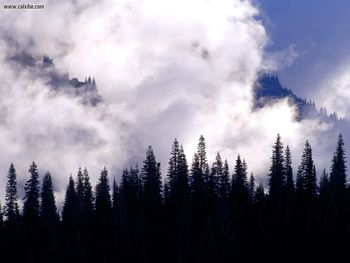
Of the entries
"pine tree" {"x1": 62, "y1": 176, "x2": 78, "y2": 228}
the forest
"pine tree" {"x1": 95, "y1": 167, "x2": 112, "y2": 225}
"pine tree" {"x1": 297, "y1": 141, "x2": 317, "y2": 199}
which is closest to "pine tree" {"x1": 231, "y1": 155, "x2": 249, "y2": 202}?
the forest

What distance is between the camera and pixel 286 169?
155 m

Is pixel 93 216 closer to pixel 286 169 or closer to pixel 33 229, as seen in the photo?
pixel 33 229

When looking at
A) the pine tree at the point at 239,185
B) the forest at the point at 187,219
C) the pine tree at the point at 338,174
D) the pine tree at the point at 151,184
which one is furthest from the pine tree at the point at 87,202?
the pine tree at the point at 338,174

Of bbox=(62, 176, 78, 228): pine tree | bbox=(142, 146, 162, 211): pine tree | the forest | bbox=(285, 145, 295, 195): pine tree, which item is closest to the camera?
the forest

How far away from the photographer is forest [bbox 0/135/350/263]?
112250mm

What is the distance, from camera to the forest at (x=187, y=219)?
112 metres

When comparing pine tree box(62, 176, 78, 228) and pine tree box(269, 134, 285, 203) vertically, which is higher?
pine tree box(269, 134, 285, 203)

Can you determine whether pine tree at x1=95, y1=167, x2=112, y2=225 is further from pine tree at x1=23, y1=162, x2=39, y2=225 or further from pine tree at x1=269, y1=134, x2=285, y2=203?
pine tree at x1=269, y1=134, x2=285, y2=203

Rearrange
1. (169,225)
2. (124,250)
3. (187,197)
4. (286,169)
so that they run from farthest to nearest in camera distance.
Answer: (286,169) < (187,197) < (169,225) < (124,250)

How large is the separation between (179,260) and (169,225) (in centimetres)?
2097

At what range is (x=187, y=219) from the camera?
127 metres

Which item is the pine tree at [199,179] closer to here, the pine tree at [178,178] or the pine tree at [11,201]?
the pine tree at [178,178]

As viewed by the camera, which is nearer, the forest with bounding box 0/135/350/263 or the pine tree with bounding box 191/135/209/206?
the forest with bounding box 0/135/350/263

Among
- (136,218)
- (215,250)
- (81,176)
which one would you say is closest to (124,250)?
(136,218)
